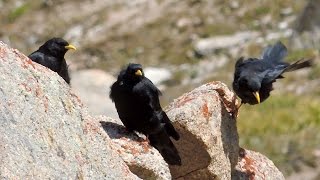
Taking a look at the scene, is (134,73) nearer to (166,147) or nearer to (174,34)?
(166,147)

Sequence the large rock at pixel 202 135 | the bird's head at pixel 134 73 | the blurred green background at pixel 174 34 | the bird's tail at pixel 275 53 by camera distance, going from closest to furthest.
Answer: the bird's head at pixel 134 73, the large rock at pixel 202 135, the bird's tail at pixel 275 53, the blurred green background at pixel 174 34

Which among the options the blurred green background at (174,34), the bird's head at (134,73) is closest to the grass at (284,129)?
the blurred green background at (174,34)

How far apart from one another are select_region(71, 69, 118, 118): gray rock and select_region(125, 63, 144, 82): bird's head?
714 centimetres

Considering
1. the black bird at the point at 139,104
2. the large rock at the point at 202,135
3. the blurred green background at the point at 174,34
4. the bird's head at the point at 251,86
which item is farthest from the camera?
the blurred green background at the point at 174,34

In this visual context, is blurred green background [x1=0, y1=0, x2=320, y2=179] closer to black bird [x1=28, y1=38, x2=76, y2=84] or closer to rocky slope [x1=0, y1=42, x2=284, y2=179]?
rocky slope [x1=0, y1=42, x2=284, y2=179]

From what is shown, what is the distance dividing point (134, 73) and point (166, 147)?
0.96 meters

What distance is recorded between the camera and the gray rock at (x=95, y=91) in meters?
16.5

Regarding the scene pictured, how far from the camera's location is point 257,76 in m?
9.94

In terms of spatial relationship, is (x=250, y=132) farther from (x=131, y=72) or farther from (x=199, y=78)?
(x=131, y=72)

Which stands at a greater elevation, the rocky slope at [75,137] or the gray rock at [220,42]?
the gray rock at [220,42]

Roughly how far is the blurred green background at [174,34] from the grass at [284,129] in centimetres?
17

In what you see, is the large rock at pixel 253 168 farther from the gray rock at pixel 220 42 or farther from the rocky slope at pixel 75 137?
the gray rock at pixel 220 42

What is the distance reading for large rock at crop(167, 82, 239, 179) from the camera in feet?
30.2

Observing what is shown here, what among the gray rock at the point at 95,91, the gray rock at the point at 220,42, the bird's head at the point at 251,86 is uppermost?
the gray rock at the point at 220,42
